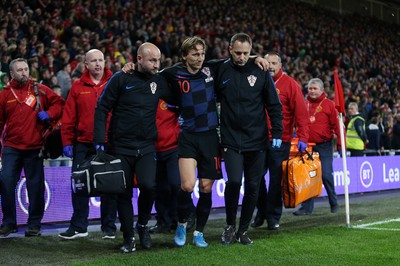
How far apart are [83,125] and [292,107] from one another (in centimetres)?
262

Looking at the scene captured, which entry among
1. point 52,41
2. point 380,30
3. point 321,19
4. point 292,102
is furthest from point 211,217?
point 380,30

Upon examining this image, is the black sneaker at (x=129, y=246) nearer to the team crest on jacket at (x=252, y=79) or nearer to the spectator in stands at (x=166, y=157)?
the spectator in stands at (x=166, y=157)

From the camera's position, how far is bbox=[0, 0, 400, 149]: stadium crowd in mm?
14219

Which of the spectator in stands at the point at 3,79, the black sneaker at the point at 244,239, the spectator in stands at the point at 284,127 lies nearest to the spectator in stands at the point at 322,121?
the spectator in stands at the point at 284,127

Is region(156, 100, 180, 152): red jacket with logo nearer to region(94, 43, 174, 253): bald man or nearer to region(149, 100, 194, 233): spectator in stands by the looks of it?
region(149, 100, 194, 233): spectator in stands

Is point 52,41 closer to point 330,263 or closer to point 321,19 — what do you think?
point 330,263

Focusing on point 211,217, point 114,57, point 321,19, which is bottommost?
point 211,217

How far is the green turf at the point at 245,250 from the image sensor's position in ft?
19.8

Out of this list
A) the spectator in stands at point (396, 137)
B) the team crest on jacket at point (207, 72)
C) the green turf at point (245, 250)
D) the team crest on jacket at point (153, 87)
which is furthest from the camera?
the spectator in stands at point (396, 137)

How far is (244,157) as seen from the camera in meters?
7.15

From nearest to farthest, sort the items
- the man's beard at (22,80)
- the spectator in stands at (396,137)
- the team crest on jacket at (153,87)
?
1. the team crest on jacket at (153,87)
2. the man's beard at (22,80)
3. the spectator in stands at (396,137)

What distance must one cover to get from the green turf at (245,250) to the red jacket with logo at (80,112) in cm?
116

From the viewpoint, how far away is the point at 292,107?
27.9ft

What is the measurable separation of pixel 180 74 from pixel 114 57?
8.98 m
